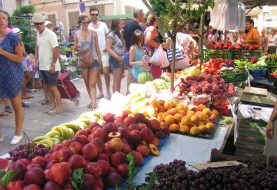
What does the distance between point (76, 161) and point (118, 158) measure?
346 millimetres

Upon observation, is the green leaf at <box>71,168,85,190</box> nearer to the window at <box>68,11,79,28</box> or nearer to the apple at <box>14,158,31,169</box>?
the apple at <box>14,158,31,169</box>

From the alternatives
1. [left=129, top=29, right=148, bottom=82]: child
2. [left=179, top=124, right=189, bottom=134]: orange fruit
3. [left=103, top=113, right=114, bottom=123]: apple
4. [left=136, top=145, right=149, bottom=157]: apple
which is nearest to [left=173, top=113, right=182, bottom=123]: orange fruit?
[left=179, top=124, right=189, bottom=134]: orange fruit

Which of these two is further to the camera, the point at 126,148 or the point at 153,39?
the point at 153,39

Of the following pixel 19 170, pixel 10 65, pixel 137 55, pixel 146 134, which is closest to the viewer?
pixel 19 170

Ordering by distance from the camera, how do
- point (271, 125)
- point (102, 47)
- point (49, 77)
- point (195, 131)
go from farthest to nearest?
point (102, 47) < point (49, 77) < point (195, 131) < point (271, 125)

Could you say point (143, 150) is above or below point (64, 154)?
below

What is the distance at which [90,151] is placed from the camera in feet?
6.45

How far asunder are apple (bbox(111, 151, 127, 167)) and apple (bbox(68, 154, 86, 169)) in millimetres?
262

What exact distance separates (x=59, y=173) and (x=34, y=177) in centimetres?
14

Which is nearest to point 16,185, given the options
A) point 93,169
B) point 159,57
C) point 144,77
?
point 93,169

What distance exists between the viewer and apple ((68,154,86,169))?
1815 mm

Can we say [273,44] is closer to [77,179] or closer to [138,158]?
[138,158]

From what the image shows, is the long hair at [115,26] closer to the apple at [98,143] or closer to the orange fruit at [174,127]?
the orange fruit at [174,127]

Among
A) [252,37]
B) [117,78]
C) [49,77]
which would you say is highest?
[252,37]
